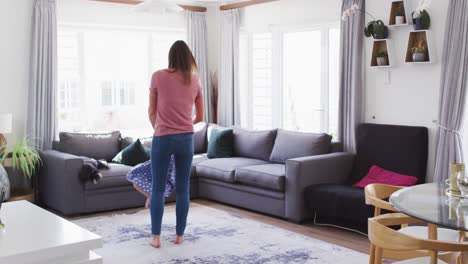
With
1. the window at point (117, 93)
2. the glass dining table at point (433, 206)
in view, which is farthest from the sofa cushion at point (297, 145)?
the glass dining table at point (433, 206)

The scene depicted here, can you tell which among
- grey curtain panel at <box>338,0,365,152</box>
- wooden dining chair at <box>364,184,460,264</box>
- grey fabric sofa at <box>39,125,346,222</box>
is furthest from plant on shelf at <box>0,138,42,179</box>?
wooden dining chair at <box>364,184,460,264</box>

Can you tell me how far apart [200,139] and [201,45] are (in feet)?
4.34

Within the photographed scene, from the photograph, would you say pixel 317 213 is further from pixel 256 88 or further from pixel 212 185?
pixel 256 88

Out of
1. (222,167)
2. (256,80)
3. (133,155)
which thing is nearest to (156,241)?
(222,167)

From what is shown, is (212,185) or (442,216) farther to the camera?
(212,185)

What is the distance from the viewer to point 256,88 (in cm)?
779

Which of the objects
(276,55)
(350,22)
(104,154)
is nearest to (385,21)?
(350,22)

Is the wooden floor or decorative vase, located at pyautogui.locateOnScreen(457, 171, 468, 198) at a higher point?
decorative vase, located at pyautogui.locateOnScreen(457, 171, 468, 198)

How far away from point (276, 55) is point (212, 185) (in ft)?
5.93

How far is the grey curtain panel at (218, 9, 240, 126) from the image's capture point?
7.86m

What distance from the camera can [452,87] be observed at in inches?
207

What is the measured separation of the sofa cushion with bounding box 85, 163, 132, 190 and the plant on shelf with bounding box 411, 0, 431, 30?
10.4 ft

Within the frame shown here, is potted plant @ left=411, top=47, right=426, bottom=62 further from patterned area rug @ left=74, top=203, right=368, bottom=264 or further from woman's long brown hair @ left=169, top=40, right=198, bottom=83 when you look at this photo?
woman's long brown hair @ left=169, top=40, right=198, bottom=83

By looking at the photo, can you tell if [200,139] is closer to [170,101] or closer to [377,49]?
[377,49]
